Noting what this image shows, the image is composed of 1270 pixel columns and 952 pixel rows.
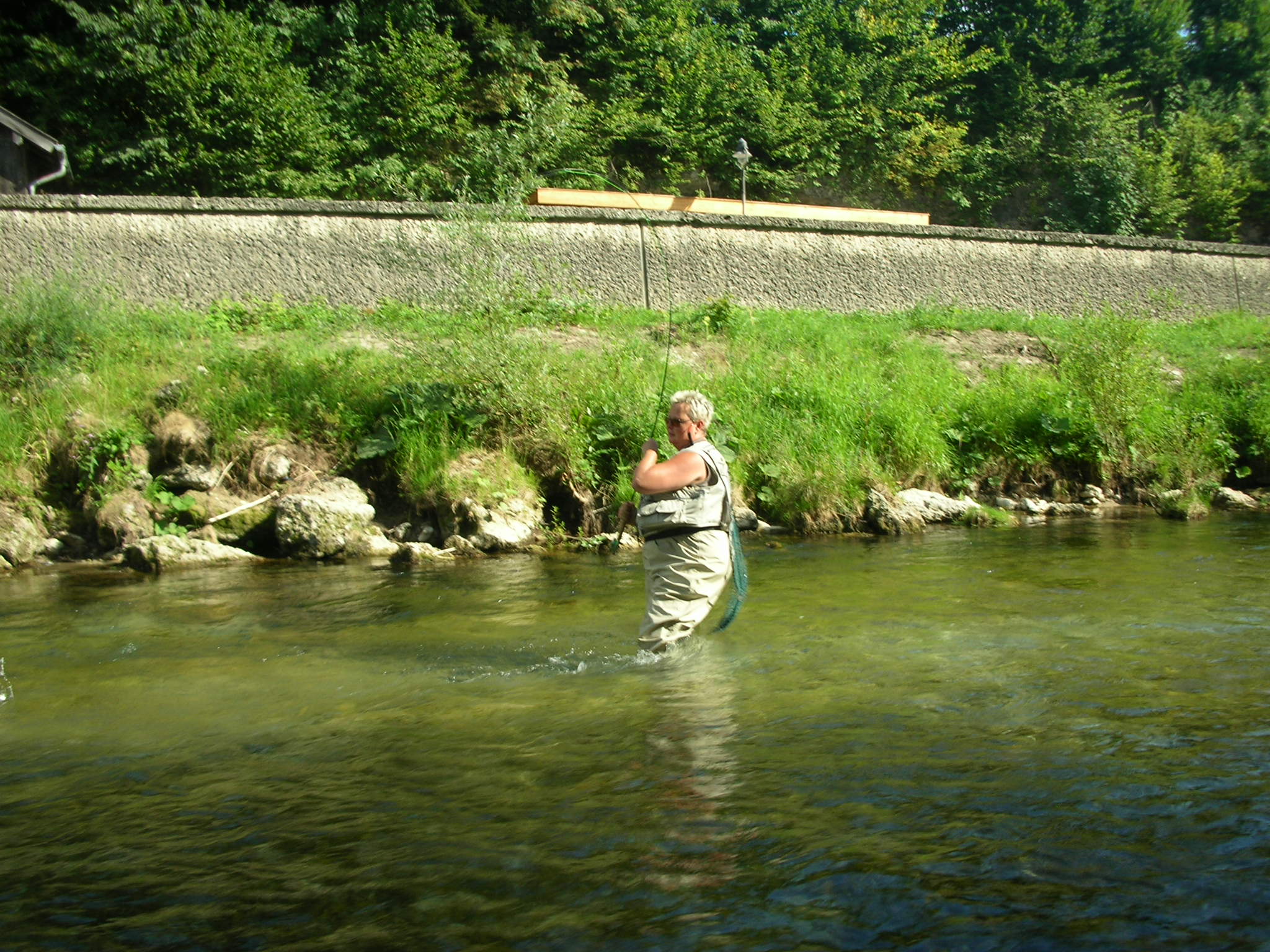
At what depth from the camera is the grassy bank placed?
12.3 metres

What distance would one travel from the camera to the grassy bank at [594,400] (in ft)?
40.2

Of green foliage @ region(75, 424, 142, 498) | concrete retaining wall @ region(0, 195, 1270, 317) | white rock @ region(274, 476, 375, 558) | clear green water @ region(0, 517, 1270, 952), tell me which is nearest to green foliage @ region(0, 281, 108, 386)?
concrete retaining wall @ region(0, 195, 1270, 317)

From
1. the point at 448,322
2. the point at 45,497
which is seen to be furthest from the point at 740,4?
the point at 45,497

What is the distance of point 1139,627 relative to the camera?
278 inches

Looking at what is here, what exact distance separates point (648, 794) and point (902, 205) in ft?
92.9

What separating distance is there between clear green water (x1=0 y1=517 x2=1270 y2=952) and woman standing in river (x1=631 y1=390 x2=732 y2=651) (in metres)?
0.31

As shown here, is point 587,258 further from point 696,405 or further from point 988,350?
point 696,405

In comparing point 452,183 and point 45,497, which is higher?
point 452,183

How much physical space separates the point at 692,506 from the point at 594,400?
674cm

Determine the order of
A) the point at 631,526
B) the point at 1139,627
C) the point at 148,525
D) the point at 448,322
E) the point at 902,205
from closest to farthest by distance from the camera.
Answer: the point at 1139,627, the point at 148,525, the point at 631,526, the point at 448,322, the point at 902,205

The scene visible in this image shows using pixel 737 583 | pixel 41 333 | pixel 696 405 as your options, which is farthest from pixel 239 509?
pixel 696 405

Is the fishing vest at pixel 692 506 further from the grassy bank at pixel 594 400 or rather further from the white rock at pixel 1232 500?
the white rock at pixel 1232 500

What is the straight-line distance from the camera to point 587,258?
17.1 m

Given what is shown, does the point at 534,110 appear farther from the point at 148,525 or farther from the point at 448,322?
the point at 148,525
